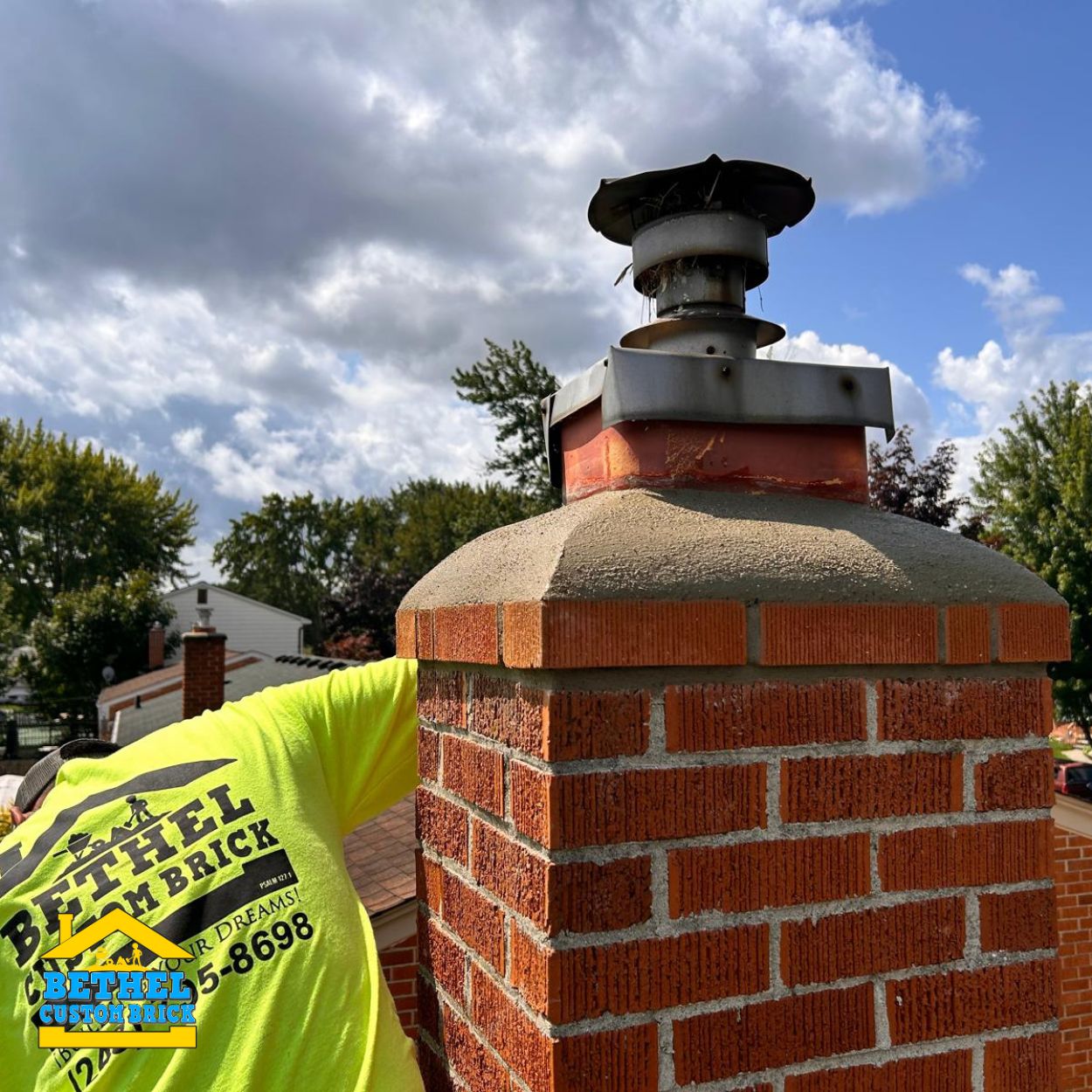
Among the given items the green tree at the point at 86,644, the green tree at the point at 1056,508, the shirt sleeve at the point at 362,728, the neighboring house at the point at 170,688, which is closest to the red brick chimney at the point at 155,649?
the green tree at the point at 86,644

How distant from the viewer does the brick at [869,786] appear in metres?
1.22

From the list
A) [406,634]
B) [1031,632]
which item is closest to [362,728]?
[406,634]

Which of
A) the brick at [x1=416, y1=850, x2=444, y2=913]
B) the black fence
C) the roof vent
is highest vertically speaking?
the roof vent

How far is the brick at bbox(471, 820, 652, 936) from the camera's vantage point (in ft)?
3.67

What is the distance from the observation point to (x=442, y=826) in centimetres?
153

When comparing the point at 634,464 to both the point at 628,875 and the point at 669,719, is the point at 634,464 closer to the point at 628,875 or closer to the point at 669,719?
the point at 669,719

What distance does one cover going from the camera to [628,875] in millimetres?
1147

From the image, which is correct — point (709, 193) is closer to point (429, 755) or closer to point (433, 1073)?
point (429, 755)

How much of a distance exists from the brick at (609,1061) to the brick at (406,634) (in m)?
0.75

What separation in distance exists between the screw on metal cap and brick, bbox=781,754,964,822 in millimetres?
1739

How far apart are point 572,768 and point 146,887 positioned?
103 centimetres

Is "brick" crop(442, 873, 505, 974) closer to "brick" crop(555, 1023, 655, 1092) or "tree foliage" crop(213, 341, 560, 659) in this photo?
"brick" crop(555, 1023, 655, 1092)

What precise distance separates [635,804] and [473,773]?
32 cm

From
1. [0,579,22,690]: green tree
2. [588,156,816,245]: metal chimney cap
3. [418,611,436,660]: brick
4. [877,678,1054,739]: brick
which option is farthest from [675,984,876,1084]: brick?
[0,579,22,690]: green tree
